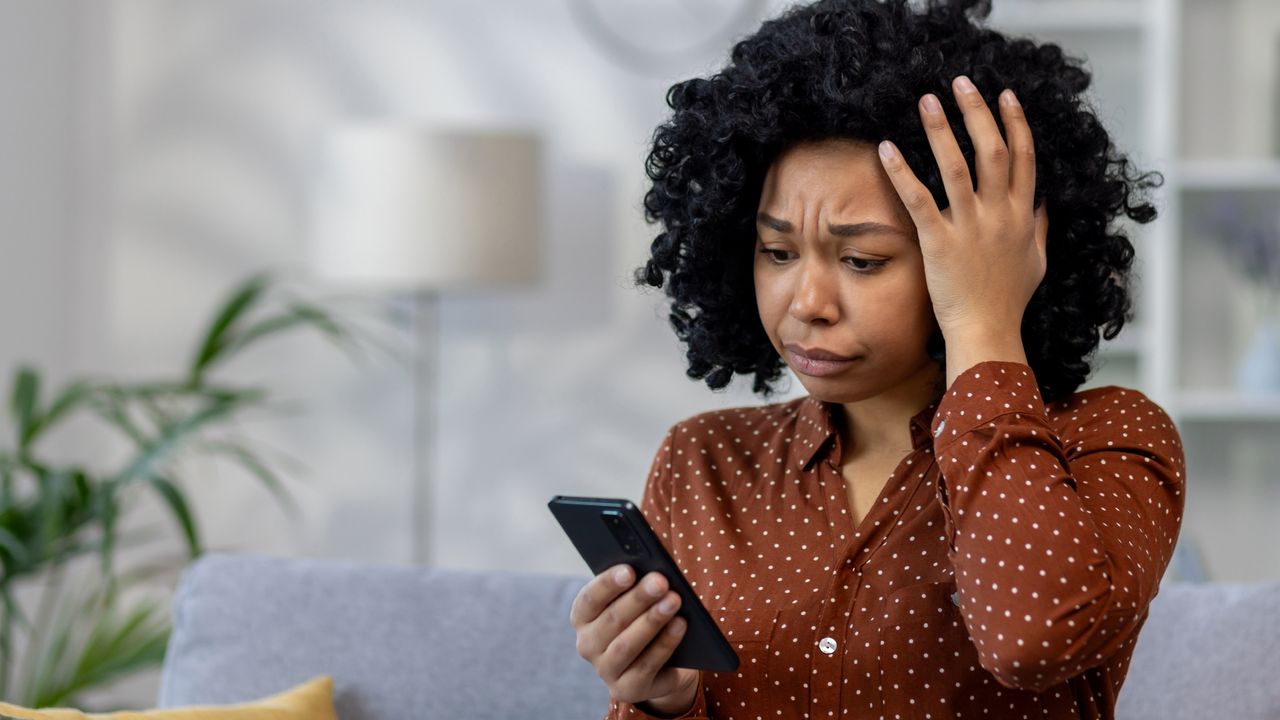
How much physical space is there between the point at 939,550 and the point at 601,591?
299 millimetres

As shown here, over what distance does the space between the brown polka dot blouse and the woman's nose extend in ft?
0.37

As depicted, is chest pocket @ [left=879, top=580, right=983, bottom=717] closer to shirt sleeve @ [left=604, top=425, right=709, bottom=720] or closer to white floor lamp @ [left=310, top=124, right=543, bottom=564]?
shirt sleeve @ [left=604, top=425, right=709, bottom=720]

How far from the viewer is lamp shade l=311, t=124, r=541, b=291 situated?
9.70 ft

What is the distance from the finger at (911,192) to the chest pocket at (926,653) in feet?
0.99

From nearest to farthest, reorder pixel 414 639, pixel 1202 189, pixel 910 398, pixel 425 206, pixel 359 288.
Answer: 1. pixel 910 398
2. pixel 414 639
3. pixel 425 206
4. pixel 1202 189
5. pixel 359 288

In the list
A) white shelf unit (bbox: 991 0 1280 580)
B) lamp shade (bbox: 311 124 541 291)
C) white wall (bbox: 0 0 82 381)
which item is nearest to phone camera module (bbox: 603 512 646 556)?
lamp shade (bbox: 311 124 541 291)

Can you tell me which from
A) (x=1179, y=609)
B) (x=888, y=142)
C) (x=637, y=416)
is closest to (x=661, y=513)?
(x=888, y=142)

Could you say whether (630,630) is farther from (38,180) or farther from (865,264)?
(38,180)

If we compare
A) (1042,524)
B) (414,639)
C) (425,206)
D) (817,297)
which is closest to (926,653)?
(1042,524)

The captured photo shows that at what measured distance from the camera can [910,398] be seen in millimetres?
1273

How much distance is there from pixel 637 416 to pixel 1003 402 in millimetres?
Result: 2460

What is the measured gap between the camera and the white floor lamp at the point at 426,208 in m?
2.96

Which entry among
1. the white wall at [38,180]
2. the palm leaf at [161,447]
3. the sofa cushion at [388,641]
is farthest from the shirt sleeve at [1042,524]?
the white wall at [38,180]

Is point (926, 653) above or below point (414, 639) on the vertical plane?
above
